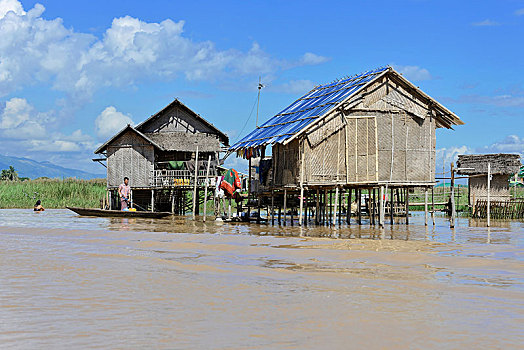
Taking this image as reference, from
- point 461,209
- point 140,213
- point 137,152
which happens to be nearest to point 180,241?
point 140,213

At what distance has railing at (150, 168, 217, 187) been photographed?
28.7 meters

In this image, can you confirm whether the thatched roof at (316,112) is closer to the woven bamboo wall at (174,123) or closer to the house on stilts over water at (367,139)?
the house on stilts over water at (367,139)

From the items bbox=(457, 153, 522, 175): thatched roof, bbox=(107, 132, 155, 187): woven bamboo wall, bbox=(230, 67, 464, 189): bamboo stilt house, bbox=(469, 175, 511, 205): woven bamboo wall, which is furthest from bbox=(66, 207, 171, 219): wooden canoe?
bbox=(469, 175, 511, 205): woven bamboo wall

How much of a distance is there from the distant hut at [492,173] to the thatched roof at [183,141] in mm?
12679

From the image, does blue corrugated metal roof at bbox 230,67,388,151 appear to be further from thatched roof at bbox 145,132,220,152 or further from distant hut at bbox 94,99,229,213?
thatched roof at bbox 145,132,220,152

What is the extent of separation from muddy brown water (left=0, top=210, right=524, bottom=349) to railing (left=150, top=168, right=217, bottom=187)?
57.0 feet

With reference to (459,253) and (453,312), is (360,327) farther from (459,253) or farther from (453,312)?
(459,253)

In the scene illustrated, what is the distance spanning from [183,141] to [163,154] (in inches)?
50.7

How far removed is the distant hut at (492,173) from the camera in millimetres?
27516

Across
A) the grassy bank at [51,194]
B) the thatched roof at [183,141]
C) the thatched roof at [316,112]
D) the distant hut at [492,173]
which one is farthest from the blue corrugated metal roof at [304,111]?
the grassy bank at [51,194]

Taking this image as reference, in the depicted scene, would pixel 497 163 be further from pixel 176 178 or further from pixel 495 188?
pixel 176 178

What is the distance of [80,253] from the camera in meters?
10.3

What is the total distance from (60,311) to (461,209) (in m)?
28.5

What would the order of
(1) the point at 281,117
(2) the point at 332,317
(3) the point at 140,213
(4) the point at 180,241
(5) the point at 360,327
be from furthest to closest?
1. (3) the point at 140,213
2. (1) the point at 281,117
3. (4) the point at 180,241
4. (2) the point at 332,317
5. (5) the point at 360,327
